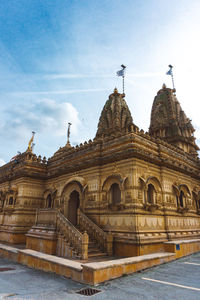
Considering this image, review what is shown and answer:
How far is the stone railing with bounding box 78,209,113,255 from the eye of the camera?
1289cm

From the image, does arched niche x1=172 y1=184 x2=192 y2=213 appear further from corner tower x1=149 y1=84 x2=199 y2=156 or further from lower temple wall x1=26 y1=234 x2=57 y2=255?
lower temple wall x1=26 y1=234 x2=57 y2=255

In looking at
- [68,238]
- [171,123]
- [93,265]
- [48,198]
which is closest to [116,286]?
[93,265]

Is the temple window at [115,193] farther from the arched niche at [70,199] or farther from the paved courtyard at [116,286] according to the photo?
the paved courtyard at [116,286]

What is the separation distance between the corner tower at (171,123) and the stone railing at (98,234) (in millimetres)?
16593

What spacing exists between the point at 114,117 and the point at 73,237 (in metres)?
15.9

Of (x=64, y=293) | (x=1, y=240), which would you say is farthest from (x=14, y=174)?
(x=64, y=293)

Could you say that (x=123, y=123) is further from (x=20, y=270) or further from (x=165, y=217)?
(x=20, y=270)

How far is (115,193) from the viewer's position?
589 inches

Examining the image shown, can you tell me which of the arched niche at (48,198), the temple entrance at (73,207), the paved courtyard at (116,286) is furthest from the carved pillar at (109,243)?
the arched niche at (48,198)

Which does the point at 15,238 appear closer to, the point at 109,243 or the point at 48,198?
the point at 48,198

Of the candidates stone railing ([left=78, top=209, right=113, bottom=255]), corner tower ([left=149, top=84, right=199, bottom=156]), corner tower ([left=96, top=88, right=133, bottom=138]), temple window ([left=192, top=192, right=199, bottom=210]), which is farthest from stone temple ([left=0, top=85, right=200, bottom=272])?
corner tower ([left=149, top=84, right=199, bottom=156])

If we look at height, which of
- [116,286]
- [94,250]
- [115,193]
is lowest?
[116,286]

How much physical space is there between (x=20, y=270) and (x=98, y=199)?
7.27 meters

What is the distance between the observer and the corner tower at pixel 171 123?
26.8 meters
